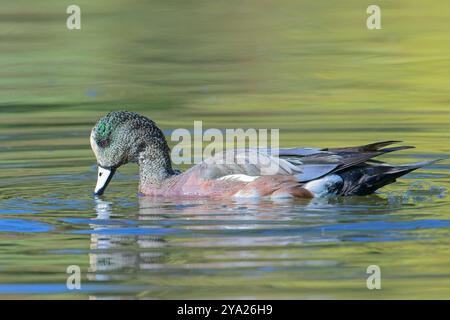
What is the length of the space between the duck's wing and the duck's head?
0.70m

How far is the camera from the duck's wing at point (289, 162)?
32.1ft

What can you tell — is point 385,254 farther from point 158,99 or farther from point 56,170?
point 158,99

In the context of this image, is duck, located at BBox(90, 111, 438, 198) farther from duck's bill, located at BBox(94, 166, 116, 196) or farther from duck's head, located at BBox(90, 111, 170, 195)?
duck's head, located at BBox(90, 111, 170, 195)

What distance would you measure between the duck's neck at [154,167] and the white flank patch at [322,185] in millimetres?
1373

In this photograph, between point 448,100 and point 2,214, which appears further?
point 448,100

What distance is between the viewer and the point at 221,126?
1299cm

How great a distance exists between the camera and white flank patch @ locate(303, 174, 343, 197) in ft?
32.2

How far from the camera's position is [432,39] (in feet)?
56.9

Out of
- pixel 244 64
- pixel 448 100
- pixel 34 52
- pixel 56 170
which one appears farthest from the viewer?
pixel 34 52

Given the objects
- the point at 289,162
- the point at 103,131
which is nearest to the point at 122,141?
the point at 103,131

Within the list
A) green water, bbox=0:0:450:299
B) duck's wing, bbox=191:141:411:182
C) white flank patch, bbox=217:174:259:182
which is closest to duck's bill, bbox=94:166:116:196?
green water, bbox=0:0:450:299

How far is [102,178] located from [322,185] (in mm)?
1978
